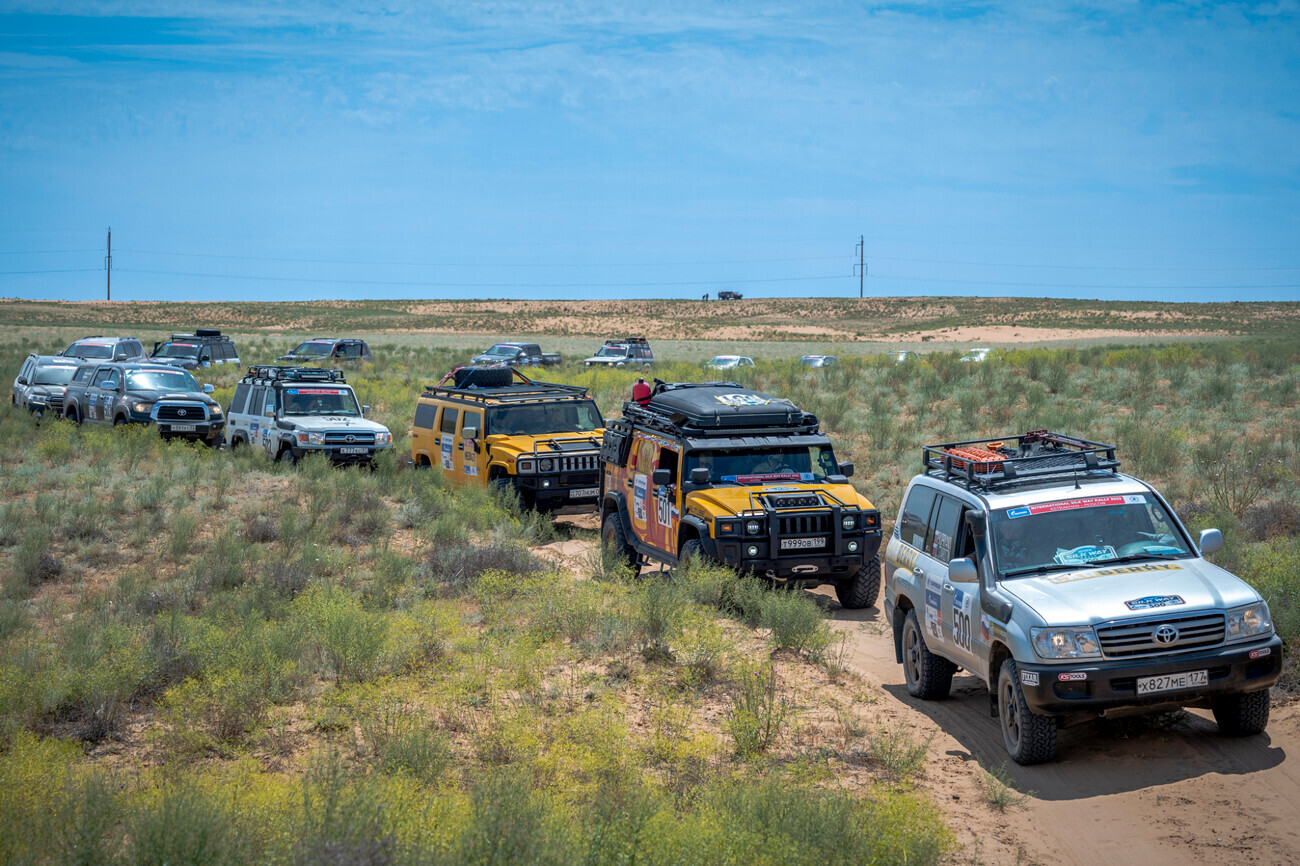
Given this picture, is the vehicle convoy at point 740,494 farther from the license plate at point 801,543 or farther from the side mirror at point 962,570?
the side mirror at point 962,570

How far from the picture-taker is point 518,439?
56.5ft

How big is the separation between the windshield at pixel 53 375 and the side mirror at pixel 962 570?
90.7ft

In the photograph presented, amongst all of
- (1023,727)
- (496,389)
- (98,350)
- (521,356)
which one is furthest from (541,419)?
(521,356)

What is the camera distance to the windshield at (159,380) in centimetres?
2495

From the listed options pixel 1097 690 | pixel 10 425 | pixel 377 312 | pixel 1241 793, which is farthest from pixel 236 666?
pixel 377 312

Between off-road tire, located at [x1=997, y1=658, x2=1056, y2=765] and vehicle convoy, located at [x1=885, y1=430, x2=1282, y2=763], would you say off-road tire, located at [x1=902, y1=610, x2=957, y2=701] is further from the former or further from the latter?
off-road tire, located at [x1=997, y1=658, x2=1056, y2=765]

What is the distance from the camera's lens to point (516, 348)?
174 feet

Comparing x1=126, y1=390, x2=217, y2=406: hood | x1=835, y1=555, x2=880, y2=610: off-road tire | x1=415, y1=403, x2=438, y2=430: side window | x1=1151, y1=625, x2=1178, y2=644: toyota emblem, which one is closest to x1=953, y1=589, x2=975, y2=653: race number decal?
x1=1151, y1=625, x2=1178, y2=644: toyota emblem

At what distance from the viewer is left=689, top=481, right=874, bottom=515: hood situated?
11.4 metres

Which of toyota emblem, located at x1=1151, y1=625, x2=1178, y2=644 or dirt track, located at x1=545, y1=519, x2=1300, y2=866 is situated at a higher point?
toyota emblem, located at x1=1151, y1=625, x2=1178, y2=644

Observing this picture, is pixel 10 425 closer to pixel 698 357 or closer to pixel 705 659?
pixel 705 659

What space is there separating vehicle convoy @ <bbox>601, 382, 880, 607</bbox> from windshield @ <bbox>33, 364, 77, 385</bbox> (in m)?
22.0

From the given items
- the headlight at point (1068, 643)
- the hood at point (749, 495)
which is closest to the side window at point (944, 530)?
the headlight at point (1068, 643)

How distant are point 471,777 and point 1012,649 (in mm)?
3639
